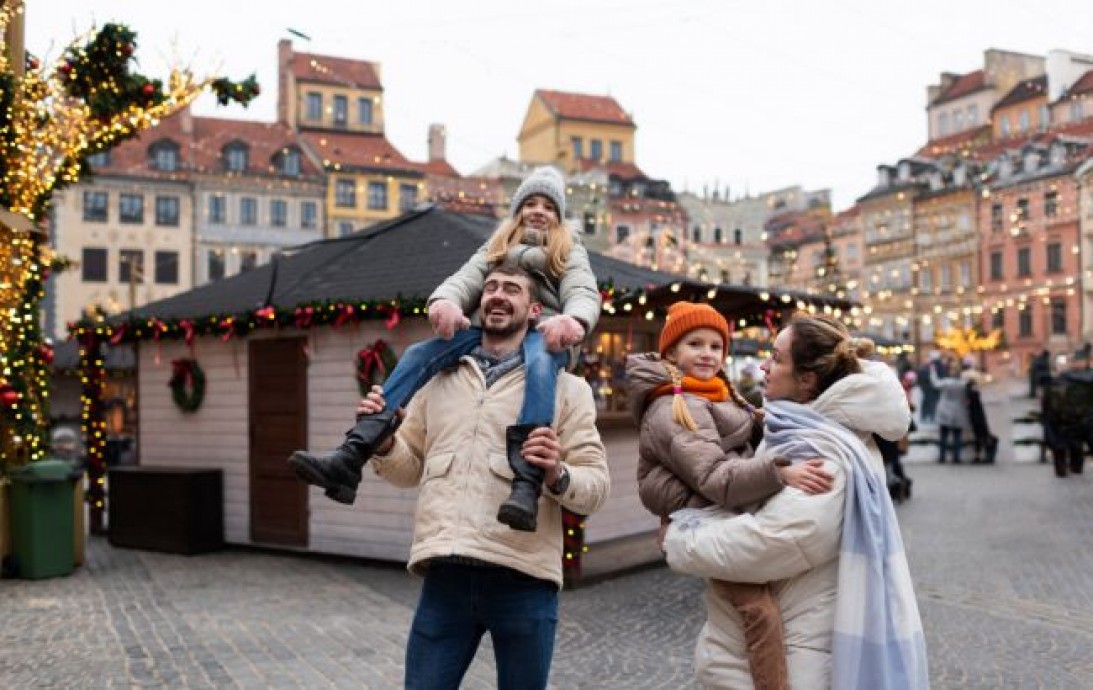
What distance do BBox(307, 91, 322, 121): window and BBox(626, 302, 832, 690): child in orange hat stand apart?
182ft

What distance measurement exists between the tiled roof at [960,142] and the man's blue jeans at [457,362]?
60.6 meters

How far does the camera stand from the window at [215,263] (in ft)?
171

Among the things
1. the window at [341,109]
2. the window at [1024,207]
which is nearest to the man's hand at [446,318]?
the window at [1024,207]

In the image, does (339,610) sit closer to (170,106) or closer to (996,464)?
(170,106)

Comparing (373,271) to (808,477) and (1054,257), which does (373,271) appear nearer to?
(808,477)

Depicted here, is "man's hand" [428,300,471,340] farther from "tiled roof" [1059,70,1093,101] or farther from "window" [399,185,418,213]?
"window" [399,185,418,213]

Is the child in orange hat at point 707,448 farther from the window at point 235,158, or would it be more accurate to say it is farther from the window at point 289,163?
the window at point 289,163

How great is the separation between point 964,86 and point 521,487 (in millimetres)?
69689

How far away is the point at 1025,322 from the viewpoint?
54438mm

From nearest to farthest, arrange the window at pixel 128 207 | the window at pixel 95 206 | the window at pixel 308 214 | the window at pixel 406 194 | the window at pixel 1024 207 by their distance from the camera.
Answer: the window at pixel 95 206
the window at pixel 1024 207
the window at pixel 128 207
the window at pixel 308 214
the window at pixel 406 194

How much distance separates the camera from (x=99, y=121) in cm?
1073

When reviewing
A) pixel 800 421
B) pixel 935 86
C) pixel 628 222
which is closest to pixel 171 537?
pixel 800 421

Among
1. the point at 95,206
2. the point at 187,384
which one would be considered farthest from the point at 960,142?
the point at 187,384

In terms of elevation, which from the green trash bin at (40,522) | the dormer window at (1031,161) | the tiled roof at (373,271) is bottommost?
the green trash bin at (40,522)
